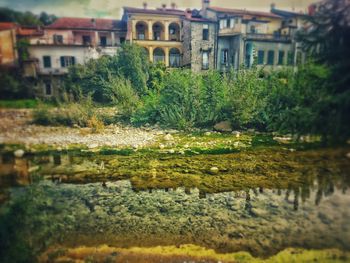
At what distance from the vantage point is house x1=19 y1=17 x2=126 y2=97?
13.9 feet

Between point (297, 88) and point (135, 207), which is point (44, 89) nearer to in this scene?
point (135, 207)

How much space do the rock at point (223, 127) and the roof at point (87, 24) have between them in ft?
9.60

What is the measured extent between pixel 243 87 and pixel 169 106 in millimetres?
1719

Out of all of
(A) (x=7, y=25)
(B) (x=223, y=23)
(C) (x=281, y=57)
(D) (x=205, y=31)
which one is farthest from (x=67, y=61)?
(C) (x=281, y=57)

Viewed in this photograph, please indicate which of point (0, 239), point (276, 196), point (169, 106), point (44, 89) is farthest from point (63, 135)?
point (276, 196)

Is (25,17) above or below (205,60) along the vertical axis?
above

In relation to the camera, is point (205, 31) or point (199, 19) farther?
point (205, 31)

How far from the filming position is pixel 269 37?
4.83 m

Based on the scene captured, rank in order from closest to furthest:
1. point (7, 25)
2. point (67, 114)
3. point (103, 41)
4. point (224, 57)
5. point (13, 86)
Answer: point (7, 25) → point (13, 86) → point (103, 41) → point (67, 114) → point (224, 57)

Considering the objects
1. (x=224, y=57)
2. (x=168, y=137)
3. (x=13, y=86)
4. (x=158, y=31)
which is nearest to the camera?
(x=13, y=86)

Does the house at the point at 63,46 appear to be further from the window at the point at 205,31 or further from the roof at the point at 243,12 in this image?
the roof at the point at 243,12

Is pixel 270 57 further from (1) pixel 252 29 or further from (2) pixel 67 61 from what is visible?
(2) pixel 67 61

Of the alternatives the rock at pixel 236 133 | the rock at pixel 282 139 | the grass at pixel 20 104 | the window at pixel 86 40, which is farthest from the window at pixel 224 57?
the grass at pixel 20 104

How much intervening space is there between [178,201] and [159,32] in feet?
9.63
